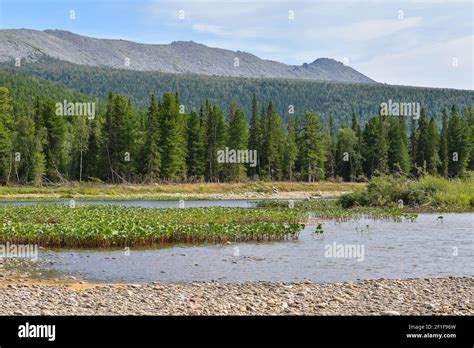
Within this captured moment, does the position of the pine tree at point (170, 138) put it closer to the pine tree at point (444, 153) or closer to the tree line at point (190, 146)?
the tree line at point (190, 146)

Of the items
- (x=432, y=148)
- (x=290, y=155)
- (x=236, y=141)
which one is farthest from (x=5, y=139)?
(x=432, y=148)

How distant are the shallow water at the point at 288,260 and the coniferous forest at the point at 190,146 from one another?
191ft

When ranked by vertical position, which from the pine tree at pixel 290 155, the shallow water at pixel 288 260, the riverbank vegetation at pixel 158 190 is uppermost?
the pine tree at pixel 290 155

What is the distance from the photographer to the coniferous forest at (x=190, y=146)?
294ft

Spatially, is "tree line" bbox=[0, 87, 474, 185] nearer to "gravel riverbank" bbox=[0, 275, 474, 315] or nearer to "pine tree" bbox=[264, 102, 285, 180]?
"pine tree" bbox=[264, 102, 285, 180]

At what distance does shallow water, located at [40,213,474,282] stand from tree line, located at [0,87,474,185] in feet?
162

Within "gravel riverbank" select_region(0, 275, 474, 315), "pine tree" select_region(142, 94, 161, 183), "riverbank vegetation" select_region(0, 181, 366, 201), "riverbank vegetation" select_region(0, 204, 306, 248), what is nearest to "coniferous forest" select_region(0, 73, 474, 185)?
"pine tree" select_region(142, 94, 161, 183)

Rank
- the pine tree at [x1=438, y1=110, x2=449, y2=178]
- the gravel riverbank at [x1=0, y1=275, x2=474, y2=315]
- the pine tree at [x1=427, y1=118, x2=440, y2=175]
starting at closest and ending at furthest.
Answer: the gravel riverbank at [x1=0, y1=275, x2=474, y2=315] → the pine tree at [x1=427, y1=118, x2=440, y2=175] → the pine tree at [x1=438, y1=110, x2=449, y2=178]

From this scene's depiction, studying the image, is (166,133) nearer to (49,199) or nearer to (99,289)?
(49,199)

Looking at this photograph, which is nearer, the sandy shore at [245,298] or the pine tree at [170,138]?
the sandy shore at [245,298]

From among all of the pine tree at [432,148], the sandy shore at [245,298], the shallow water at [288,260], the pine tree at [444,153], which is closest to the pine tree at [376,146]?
the pine tree at [432,148]

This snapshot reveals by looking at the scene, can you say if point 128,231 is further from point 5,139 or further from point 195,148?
point 195,148

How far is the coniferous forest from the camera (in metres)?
89.7

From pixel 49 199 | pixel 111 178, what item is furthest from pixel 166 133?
pixel 49 199
